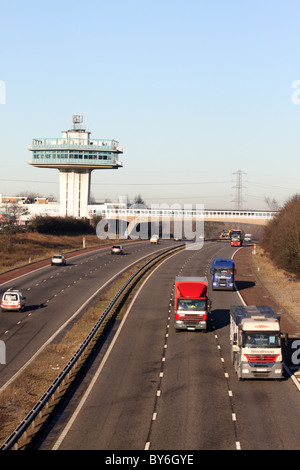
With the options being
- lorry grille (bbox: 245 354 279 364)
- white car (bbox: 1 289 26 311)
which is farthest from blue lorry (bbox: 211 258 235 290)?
lorry grille (bbox: 245 354 279 364)

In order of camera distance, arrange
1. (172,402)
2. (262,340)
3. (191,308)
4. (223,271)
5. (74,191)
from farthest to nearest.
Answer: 1. (74,191)
2. (223,271)
3. (191,308)
4. (262,340)
5. (172,402)

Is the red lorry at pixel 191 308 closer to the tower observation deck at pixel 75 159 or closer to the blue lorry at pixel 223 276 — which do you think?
the blue lorry at pixel 223 276

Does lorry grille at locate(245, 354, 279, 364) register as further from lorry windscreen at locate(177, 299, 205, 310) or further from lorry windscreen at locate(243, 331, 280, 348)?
lorry windscreen at locate(177, 299, 205, 310)

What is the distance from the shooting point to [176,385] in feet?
94.2

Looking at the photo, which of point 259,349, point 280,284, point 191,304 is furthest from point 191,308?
point 280,284

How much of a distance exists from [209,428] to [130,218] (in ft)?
450

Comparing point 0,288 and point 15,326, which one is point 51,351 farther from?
point 0,288

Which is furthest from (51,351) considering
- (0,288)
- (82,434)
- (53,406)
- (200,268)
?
(200,268)

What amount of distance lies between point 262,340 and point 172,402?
5919mm

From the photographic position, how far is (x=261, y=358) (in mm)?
28875

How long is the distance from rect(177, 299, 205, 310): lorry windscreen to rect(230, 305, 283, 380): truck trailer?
9.64 metres

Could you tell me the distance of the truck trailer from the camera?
1137 inches

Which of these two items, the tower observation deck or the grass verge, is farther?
the tower observation deck

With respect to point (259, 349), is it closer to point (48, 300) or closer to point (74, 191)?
point (48, 300)
